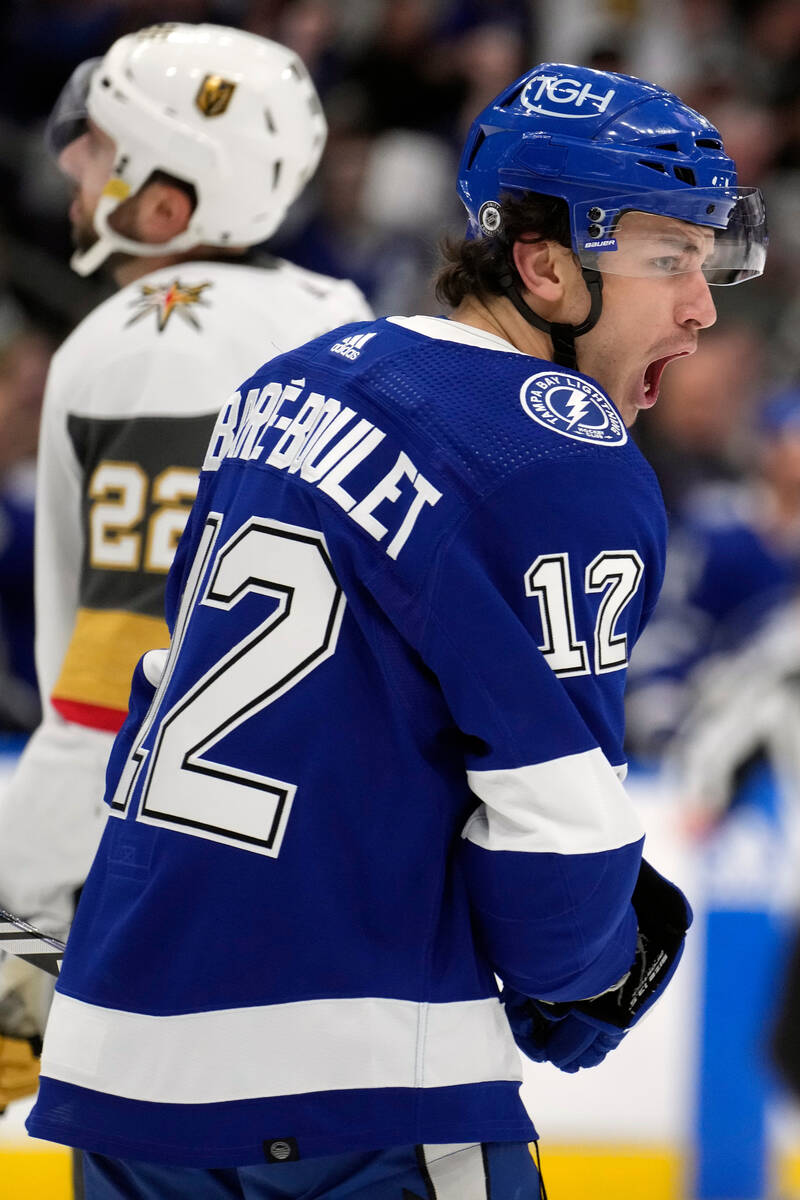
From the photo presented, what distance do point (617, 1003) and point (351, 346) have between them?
709 millimetres

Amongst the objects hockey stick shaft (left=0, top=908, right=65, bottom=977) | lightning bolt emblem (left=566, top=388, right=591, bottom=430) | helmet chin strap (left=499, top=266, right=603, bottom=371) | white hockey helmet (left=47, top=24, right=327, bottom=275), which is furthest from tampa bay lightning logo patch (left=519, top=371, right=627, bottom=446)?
white hockey helmet (left=47, top=24, right=327, bottom=275)

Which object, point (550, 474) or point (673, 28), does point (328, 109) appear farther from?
point (550, 474)

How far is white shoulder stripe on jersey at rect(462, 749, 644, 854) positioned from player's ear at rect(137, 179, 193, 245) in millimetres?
1297

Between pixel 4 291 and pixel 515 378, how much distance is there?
5.72 m

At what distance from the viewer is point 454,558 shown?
143 centimetres

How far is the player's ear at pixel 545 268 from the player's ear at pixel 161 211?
36.3 inches

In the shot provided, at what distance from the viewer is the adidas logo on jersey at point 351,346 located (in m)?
1.59

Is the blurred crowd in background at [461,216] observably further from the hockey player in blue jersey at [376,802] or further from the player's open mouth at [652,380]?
the hockey player in blue jersey at [376,802]

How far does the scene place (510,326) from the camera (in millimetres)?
1689

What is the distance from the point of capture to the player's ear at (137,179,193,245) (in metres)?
2.48

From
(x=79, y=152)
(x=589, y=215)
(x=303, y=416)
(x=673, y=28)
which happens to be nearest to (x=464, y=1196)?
(x=303, y=416)

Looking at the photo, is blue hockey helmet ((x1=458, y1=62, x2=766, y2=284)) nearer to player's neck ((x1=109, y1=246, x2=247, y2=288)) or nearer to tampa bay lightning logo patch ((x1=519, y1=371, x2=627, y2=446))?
tampa bay lightning logo patch ((x1=519, y1=371, x2=627, y2=446))

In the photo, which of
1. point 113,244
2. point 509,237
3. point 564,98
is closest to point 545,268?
point 509,237

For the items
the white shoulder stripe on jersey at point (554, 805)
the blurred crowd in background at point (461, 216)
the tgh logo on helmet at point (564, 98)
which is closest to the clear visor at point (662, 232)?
the tgh logo on helmet at point (564, 98)
